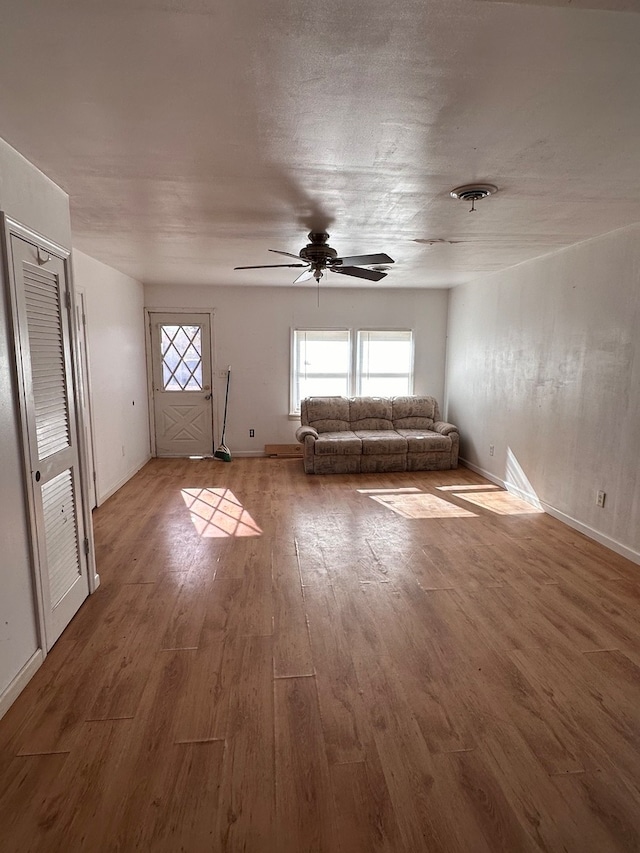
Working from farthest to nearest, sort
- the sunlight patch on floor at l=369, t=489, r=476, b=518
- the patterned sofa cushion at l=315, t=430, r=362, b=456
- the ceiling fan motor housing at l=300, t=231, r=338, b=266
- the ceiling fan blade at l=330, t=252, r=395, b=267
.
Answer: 1. the patterned sofa cushion at l=315, t=430, r=362, b=456
2. the sunlight patch on floor at l=369, t=489, r=476, b=518
3. the ceiling fan motor housing at l=300, t=231, r=338, b=266
4. the ceiling fan blade at l=330, t=252, r=395, b=267

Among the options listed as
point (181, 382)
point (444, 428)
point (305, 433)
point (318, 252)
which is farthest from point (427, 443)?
point (181, 382)

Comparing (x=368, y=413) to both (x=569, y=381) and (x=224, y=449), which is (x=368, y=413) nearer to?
(x=224, y=449)

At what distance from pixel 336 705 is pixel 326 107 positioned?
249 cm

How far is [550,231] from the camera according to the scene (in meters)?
3.55

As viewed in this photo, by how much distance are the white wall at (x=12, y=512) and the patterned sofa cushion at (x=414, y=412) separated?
5.18 meters

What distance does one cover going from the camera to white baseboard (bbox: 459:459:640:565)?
346cm

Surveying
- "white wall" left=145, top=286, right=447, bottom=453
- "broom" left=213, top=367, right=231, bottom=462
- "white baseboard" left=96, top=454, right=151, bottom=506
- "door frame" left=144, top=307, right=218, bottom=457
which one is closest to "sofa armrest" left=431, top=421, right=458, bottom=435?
"white wall" left=145, top=286, right=447, bottom=453

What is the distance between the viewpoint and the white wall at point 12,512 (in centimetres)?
197

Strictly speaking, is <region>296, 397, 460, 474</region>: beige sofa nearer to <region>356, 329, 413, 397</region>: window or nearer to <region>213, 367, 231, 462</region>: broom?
<region>356, 329, 413, 397</region>: window

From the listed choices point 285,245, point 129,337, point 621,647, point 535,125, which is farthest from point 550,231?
point 129,337

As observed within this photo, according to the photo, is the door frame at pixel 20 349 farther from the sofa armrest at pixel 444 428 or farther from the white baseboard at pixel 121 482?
the sofa armrest at pixel 444 428

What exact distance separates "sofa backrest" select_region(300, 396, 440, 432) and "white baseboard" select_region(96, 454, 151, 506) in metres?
2.27

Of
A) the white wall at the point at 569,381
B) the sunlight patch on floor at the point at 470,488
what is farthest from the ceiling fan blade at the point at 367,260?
the sunlight patch on floor at the point at 470,488

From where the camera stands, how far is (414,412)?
6723 mm
